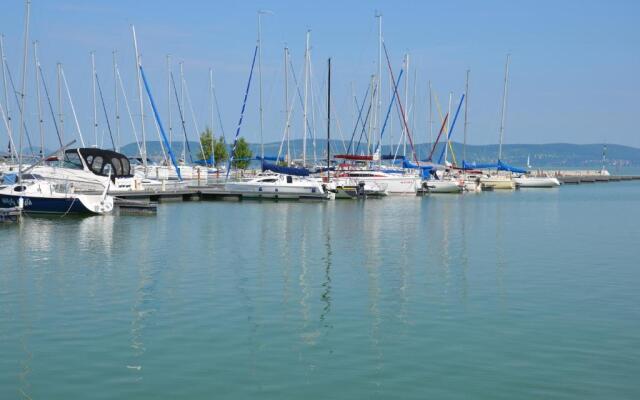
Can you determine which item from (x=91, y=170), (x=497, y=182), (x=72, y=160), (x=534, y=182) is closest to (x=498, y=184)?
(x=497, y=182)

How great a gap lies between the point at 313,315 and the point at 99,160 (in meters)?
36.5

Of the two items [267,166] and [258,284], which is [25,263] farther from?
[267,166]

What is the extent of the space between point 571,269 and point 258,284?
34.0 ft

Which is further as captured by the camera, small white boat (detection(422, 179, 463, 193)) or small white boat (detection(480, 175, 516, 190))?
small white boat (detection(480, 175, 516, 190))

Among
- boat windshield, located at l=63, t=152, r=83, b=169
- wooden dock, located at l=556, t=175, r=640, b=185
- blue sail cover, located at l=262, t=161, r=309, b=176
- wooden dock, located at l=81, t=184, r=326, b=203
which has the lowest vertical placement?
wooden dock, located at l=556, t=175, r=640, b=185

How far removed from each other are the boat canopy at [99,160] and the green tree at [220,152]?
46.4 metres

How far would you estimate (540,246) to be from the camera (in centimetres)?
3309

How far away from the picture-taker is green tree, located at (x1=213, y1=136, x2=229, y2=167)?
9988 cm

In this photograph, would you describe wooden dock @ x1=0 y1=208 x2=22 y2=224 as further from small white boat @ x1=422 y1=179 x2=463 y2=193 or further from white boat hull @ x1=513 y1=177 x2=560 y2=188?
white boat hull @ x1=513 y1=177 x2=560 y2=188

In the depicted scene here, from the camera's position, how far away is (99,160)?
51750 mm

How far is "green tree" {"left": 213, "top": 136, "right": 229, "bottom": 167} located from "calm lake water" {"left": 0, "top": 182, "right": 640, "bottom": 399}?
64.1 meters

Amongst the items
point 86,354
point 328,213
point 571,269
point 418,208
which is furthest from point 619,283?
point 418,208

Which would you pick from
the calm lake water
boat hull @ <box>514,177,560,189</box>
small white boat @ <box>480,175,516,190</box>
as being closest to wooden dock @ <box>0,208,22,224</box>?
the calm lake water

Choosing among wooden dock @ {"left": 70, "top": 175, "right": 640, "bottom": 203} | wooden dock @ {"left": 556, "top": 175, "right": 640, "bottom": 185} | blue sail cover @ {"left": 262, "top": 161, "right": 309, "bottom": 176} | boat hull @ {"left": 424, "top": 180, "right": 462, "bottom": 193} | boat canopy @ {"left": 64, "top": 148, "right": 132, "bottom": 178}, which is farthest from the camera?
wooden dock @ {"left": 556, "top": 175, "right": 640, "bottom": 185}
